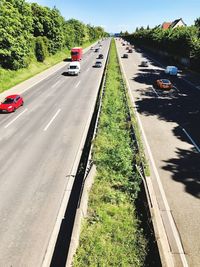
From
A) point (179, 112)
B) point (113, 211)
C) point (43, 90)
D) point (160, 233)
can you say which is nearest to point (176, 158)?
point (113, 211)

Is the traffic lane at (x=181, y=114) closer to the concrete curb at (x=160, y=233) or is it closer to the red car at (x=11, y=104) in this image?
the concrete curb at (x=160, y=233)

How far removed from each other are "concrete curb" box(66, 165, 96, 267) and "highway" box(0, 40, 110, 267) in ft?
4.85

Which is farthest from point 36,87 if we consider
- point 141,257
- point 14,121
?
point 141,257

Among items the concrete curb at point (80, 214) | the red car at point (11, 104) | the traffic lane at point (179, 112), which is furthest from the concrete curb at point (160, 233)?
the red car at point (11, 104)

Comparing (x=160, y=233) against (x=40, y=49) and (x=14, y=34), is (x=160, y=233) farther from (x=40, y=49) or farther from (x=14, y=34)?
(x=40, y=49)

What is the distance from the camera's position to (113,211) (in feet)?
35.6

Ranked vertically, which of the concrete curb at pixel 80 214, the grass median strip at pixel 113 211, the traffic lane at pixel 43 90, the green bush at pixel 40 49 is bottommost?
the traffic lane at pixel 43 90

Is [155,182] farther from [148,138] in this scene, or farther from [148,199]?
[148,138]

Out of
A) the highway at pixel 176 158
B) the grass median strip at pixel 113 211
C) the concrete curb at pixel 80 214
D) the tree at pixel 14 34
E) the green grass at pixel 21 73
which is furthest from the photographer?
the tree at pixel 14 34

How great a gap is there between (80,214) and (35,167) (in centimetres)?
602

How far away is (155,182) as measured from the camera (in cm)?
1338

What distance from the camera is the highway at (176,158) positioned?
9914mm

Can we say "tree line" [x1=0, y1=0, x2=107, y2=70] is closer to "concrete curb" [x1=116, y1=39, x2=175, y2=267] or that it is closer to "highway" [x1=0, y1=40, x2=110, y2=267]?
"highway" [x1=0, y1=40, x2=110, y2=267]

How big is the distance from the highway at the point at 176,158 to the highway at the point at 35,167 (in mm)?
5047
